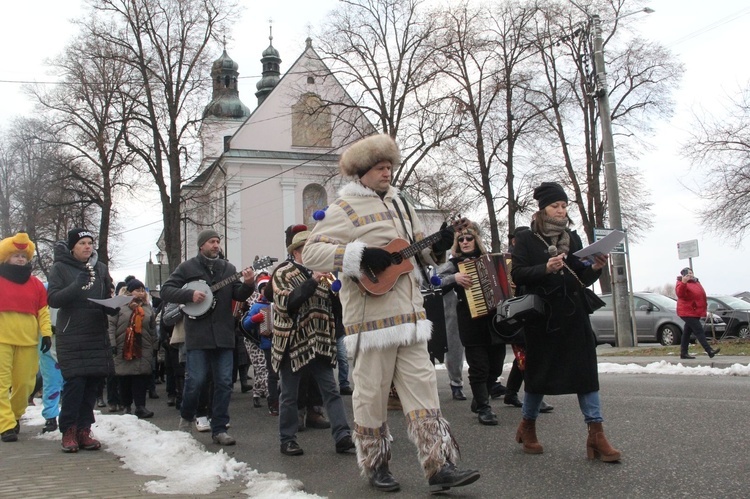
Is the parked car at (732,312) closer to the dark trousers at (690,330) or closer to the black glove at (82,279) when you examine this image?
the dark trousers at (690,330)

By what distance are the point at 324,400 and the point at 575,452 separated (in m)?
2.18

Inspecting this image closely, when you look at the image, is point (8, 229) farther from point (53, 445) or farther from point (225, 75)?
point (53, 445)

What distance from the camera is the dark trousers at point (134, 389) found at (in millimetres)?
10211

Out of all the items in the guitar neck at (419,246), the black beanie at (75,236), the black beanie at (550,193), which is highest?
the black beanie at (75,236)

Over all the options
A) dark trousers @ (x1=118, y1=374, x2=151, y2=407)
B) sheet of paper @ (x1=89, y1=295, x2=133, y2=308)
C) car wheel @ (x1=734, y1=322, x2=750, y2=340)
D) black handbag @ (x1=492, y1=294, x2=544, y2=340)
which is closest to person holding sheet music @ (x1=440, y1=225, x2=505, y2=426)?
black handbag @ (x1=492, y1=294, x2=544, y2=340)

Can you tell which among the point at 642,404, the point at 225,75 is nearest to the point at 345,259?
the point at 642,404

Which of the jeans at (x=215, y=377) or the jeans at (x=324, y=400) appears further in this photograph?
the jeans at (x=215, y=377)

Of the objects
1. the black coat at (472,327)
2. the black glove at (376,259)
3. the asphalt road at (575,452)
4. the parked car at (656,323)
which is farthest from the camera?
the parked car at (656,323)

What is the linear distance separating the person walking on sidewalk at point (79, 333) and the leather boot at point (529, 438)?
3.96 metres

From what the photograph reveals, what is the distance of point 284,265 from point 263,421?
2.37 metres

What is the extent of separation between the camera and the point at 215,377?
7395 millimetres

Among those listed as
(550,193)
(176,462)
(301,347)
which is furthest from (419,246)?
(176,462)

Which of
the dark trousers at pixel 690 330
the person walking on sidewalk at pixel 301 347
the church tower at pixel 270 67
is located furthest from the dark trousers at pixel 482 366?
the church tower at pixel 270 67

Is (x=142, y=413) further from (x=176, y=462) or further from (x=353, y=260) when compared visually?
(x=353, y=260)
